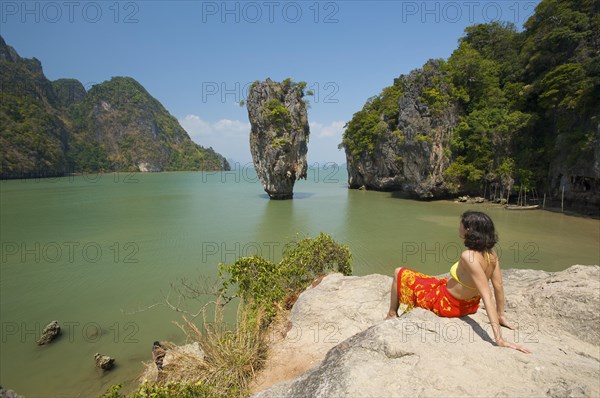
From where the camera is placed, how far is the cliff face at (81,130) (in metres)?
59.4

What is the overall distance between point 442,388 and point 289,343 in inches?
103

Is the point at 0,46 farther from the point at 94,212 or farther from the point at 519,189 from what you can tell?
the point at 519,189

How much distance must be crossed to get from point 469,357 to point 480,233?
958 millimetres

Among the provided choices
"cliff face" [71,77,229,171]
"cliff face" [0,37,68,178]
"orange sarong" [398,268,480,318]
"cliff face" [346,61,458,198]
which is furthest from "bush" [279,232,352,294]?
"cliff face" [71,77,229,171]

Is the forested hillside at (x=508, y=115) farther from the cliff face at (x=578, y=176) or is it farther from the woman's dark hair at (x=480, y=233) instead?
the woman's dark hair at (x=480, y=233)

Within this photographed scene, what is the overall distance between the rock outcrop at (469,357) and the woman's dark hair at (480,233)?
0.65 metres

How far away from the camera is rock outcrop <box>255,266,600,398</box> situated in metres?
1.80

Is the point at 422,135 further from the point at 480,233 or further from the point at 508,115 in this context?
the point at 480,233

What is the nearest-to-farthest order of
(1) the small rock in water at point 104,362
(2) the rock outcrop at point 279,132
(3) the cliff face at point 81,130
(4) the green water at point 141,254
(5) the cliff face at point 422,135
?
(1) the small rock in water at point 104,362 < (4) the green water at point 141,254 < (5) the cliff face at point 422,135 < (2) the rock outcrop at point 279,132 < (3) the cliff face at point 81,130

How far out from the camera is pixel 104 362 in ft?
17.2

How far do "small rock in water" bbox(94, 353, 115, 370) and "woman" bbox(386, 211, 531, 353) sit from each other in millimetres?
5320

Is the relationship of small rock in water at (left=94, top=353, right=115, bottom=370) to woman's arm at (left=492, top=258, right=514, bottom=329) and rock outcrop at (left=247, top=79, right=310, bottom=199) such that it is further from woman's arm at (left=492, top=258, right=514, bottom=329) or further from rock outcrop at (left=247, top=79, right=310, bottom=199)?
rock outcrop at (left=247, top=79, right=310, bottom=199)

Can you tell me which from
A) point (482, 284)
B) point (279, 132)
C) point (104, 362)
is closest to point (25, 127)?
point (279, 132)

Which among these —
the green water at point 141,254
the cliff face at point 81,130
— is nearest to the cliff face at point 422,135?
the green water at point 141,254
